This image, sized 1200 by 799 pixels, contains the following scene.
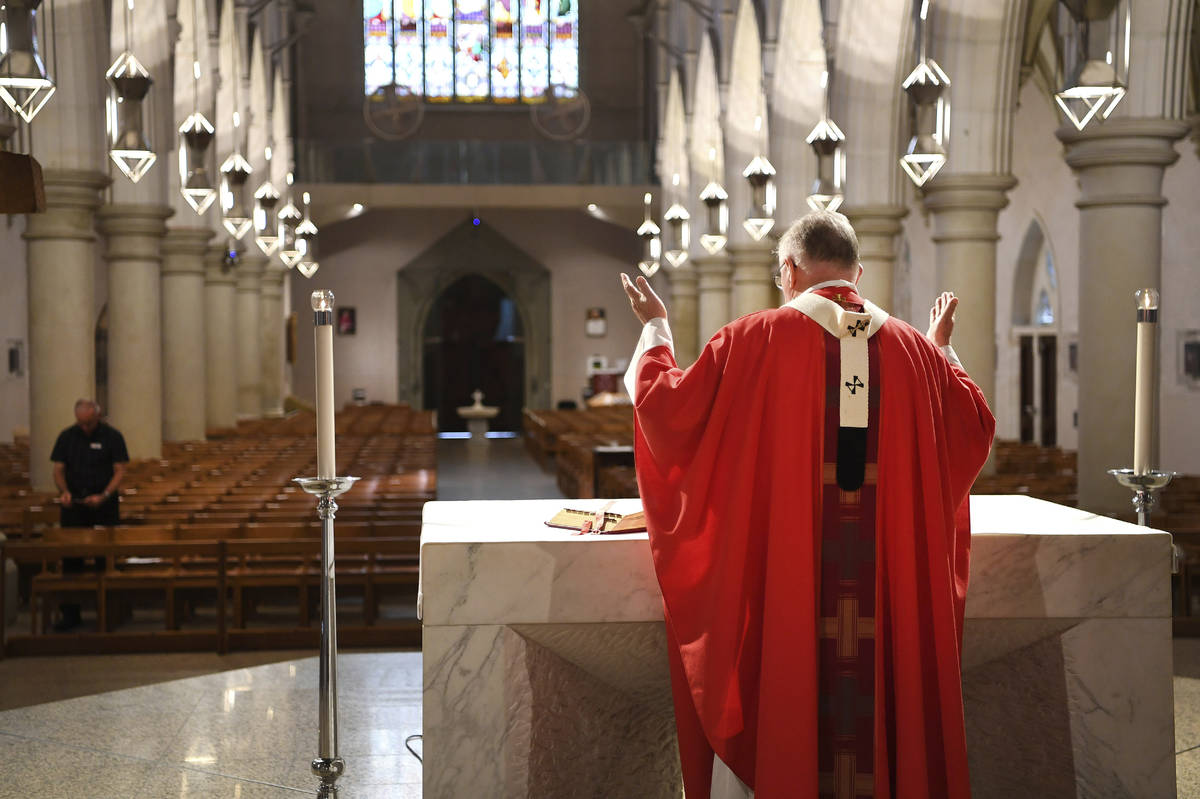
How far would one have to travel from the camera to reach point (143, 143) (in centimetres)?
849

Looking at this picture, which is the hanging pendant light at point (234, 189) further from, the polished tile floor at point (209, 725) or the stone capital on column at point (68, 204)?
the polished tile floor at point (209, 725)

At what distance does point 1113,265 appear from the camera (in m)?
8.88

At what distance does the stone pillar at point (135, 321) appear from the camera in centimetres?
1387

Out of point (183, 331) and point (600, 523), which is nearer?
point (600, 523)

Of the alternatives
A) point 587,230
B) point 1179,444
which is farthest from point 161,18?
point 587,230

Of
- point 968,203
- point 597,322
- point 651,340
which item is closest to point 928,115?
point 968,203

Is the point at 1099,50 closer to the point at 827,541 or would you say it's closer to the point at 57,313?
the point at 827,541

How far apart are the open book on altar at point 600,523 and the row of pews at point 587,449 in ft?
19.9

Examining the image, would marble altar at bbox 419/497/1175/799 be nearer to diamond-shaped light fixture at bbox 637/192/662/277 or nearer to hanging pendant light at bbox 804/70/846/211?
hanging pendant light at bbox 804/70/846/211

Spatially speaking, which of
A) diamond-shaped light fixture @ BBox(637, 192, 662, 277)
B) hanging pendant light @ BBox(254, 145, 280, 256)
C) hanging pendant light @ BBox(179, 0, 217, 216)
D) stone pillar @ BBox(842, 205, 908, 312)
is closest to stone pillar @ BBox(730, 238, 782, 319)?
diamond-shaped light fixture @ BBox(637, 192, 662, 277)

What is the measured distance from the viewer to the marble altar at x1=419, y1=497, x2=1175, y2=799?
A: 11.6ft

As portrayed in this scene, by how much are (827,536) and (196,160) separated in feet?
26.2

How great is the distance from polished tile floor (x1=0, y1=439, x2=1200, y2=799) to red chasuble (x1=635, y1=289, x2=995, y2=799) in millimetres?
1565

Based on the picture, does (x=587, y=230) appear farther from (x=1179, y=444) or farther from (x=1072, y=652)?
(x=1072, y=652)
